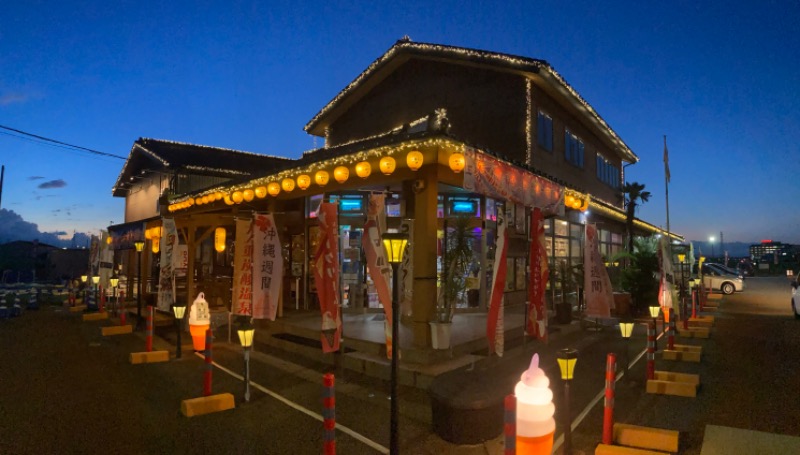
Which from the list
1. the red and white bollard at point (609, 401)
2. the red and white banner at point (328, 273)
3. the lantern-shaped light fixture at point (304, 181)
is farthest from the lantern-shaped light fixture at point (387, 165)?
the red and white bollard at point (609, 401)

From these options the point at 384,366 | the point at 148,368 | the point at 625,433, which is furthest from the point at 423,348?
the point at 148,368

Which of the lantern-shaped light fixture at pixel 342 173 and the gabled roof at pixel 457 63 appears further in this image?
the gabled roof at pixel 457 63

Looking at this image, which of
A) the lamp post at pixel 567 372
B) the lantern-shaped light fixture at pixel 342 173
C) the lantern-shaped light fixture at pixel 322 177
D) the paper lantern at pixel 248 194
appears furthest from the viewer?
the paper lantern at pixel 248 194

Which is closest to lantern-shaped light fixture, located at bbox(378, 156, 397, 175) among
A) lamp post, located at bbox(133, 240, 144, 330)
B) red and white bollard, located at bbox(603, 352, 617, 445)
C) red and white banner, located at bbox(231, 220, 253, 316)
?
red and white banner, located at bbox(231, 220, 253, 316)

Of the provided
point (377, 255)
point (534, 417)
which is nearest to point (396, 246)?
point (534, 417)

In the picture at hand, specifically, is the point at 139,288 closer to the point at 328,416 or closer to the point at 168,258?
the point at 168,258

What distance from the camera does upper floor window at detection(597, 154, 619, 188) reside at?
2261 cm

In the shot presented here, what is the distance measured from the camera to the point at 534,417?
4.34 meters

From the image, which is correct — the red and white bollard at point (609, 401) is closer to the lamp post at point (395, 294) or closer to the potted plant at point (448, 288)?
the lamp post at point (395, 294)

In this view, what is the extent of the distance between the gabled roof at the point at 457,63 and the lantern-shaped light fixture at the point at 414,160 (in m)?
7.74

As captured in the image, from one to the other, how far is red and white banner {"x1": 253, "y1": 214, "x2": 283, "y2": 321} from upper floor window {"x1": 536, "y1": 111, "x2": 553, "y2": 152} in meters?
9.78

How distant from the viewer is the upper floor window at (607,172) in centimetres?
2261

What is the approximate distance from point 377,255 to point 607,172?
20111mm

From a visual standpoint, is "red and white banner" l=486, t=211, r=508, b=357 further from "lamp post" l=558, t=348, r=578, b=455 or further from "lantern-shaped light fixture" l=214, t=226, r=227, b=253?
"lantern-shaped light fixture" l=214, t=226, r=227, b=253
